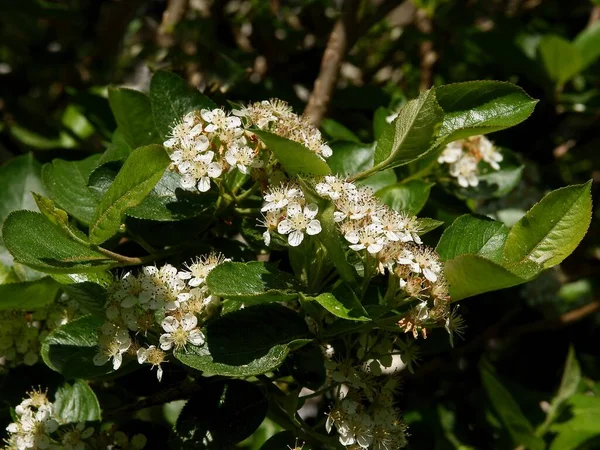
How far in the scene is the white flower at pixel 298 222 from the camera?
3.18 ft

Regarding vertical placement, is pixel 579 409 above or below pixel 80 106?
below

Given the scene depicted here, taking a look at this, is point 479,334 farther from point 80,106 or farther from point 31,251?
point 31,251

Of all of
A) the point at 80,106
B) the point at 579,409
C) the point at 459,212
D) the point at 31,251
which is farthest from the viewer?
the point at 80,106

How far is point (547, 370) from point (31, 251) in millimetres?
1823

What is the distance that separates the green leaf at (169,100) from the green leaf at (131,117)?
88 mm

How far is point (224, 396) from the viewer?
45.1 inches

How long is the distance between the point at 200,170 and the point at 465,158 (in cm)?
66

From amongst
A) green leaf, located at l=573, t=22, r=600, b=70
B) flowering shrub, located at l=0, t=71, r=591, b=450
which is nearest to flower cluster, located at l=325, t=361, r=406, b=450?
flowering shrub, located at l=0, t=71, r=591, b=450

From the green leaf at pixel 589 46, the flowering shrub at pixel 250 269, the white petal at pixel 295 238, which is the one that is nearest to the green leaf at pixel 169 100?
the flowering shrub at pixel 250 269

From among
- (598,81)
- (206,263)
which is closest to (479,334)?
(598,81)

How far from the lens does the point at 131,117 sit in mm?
1327

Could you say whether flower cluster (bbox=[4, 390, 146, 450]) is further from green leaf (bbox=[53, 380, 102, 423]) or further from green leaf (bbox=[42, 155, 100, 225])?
green leaf (bbox=[42, 155, 100, 225])

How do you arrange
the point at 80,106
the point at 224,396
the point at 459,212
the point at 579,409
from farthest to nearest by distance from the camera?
the point at 80,106
the point at 579,409
the point at 459,212
the point at 224,396

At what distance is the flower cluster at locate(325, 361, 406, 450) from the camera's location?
3.51ft
